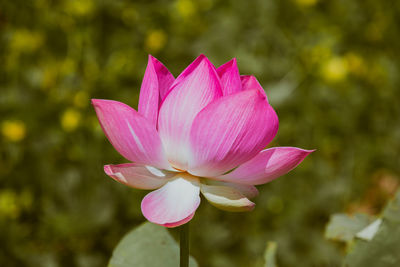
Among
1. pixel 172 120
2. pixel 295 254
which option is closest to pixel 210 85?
pixel 172 120

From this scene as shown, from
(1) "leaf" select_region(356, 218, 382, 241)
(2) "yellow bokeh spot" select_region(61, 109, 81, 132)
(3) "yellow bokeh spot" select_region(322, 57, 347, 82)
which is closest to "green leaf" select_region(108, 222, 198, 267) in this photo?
(1) "leaf" select_region(356, 218, 382, 241)

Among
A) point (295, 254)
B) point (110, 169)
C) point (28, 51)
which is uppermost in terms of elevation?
point (110, 169)

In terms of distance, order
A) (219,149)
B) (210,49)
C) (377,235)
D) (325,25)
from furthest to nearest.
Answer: (325,25)
(210,49)
(377,235)
(219,149)

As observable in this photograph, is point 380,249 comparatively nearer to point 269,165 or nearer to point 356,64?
point 269,165

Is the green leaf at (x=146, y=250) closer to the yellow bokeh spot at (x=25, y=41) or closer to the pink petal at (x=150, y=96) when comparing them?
the pink petal at (x=150, y=96)

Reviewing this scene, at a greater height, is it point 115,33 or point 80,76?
point 115,33

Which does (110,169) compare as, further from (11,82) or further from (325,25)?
(325,25)

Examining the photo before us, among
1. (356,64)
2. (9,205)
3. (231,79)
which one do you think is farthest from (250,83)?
(356,64)
